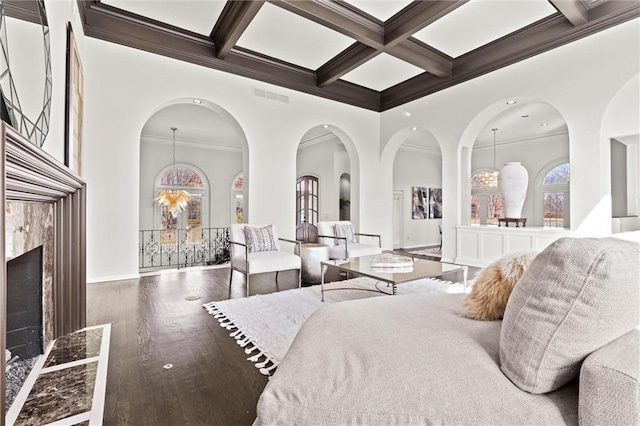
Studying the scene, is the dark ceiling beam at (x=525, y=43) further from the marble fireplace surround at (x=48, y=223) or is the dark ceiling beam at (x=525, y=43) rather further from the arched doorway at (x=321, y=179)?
the marble fireplace surround at (x=48, y=223)

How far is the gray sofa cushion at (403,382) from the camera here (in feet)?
2.86

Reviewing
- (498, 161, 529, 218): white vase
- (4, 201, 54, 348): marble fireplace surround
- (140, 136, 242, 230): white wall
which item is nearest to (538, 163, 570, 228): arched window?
(498, 161, 529, 218): white vase

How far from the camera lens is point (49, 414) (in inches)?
59.4

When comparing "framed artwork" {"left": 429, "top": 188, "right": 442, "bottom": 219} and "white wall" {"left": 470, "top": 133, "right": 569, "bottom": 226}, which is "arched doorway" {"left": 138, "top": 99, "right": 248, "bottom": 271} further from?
"white wall" {"left": 470, "top": 133, "right": 569, "bottom": 226}

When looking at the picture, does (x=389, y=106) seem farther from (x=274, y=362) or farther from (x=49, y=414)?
(x=49, y=414)

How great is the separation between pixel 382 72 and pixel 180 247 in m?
7.03

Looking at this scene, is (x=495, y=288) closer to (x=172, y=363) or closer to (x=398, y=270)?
(x=398, y=270)

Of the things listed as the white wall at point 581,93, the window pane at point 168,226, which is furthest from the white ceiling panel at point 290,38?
the window pane at point 168,226

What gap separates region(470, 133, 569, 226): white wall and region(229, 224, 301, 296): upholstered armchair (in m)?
7.54

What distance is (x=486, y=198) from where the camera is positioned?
9.61 meters

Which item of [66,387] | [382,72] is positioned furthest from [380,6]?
[66,387]

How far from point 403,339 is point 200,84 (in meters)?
4.82

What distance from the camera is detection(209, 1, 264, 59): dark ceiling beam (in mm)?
3643

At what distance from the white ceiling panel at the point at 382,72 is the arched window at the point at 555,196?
5131 millimetres
